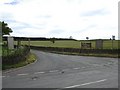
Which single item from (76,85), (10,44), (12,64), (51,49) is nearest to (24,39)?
(51,49)

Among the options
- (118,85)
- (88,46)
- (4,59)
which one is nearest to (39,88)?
(118,85)

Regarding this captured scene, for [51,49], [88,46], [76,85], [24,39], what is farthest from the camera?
[24,39]

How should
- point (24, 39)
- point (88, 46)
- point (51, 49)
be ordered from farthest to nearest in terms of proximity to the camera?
point (24, 39) < point (51, 49) < point (88, 46)

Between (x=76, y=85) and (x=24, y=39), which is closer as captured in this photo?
(x=76, y=85)

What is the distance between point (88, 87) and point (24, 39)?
10629cm

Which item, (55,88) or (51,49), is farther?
(51,49)

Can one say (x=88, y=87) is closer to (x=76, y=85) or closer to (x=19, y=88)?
(x=76, y=85)

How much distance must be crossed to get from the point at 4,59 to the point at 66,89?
1520 cm

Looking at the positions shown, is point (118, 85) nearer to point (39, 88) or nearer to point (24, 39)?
point (39, 88)

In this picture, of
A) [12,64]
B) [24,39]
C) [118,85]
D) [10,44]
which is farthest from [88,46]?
[24,39]

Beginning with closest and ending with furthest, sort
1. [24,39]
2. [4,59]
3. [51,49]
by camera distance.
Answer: [4,59] < [51,49] < [24,39]

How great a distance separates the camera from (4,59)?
29.3 meters

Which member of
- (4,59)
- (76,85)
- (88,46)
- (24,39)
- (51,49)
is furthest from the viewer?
(24,39)

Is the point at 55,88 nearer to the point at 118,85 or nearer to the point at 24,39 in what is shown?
the point at 118,85
